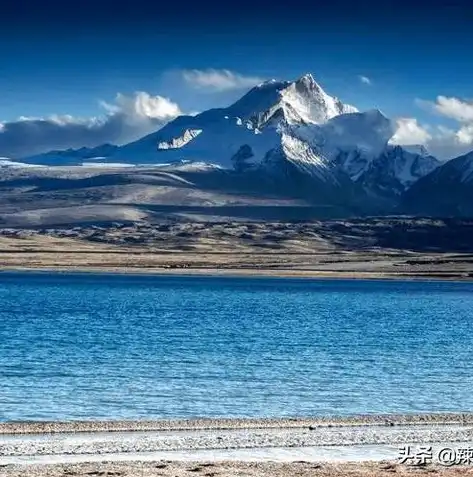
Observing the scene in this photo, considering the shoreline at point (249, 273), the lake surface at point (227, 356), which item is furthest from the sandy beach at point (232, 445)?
the shoreline at point (249, 273)

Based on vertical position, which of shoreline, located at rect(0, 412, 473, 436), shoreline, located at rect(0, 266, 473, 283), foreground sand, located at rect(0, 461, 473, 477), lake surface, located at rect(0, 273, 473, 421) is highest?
foreground sand, located at rect(0, 461, 473, 477)

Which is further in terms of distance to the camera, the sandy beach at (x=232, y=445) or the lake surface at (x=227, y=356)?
the lake surface at (x=227, y=356)

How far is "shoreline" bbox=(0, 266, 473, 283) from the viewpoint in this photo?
146875mm

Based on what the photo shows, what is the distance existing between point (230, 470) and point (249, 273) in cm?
12740

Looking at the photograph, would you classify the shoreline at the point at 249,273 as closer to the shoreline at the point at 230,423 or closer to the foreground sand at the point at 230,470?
the shoreline at the point at 230,423

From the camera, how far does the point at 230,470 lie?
82.4 feet

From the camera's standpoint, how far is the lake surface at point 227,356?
3853 cm

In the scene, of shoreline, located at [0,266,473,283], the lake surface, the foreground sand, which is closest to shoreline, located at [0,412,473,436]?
the lake surface

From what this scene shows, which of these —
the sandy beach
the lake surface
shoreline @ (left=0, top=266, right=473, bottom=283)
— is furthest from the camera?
shoreline @ (left=0, top=266, right=473, bottom=283)

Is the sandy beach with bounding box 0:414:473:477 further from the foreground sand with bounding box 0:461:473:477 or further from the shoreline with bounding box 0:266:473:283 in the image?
the shoreline with bounding box 0:266:473:283

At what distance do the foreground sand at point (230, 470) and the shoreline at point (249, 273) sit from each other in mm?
119088

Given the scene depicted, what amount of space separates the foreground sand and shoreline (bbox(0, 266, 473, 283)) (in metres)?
119

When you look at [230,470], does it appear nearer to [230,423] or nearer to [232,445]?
[232,445]

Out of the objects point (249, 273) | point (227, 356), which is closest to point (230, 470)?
point (227, 356)
